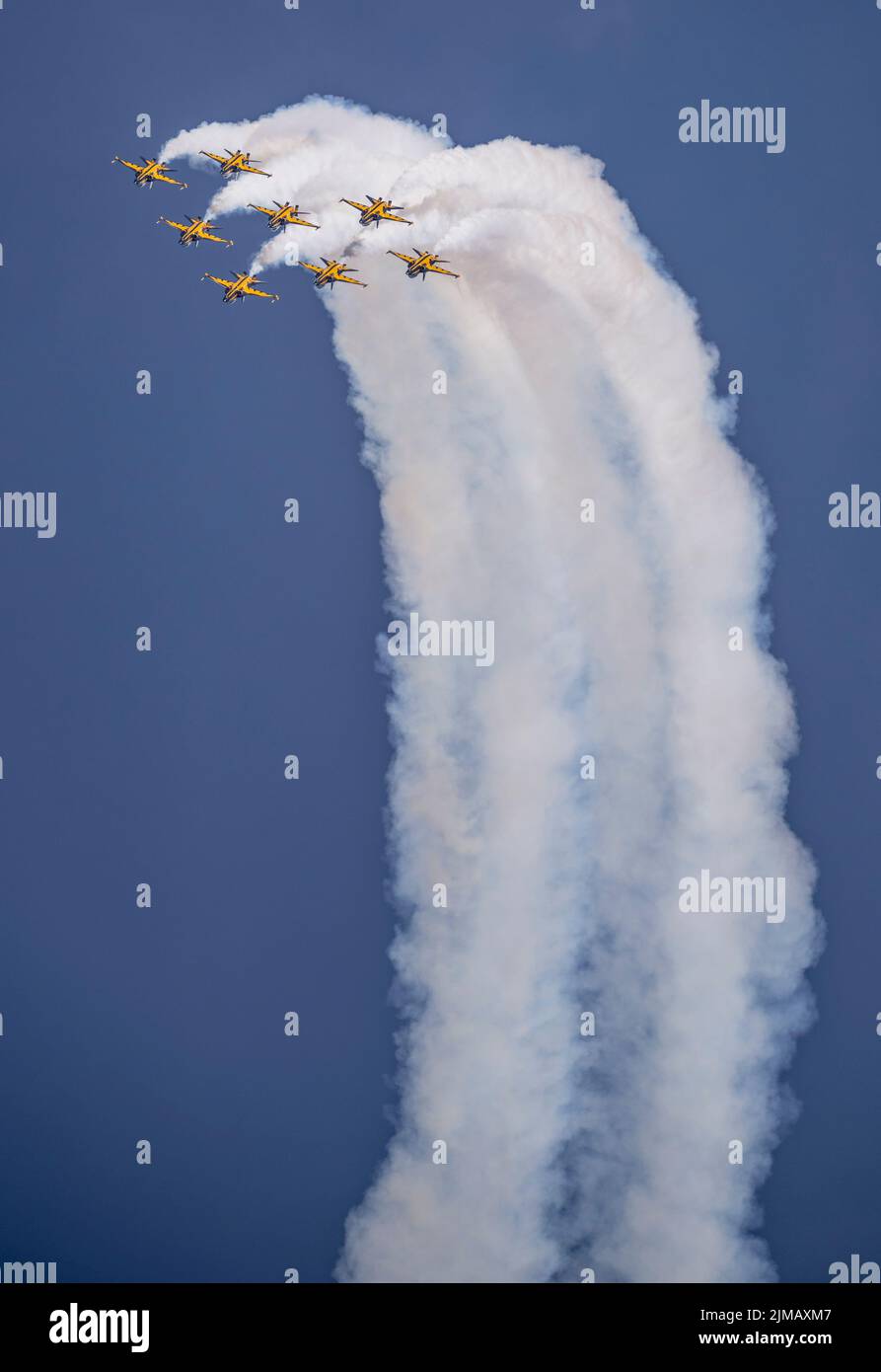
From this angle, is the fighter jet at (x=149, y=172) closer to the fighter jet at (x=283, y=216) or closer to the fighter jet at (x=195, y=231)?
the fighter jet at (x=195, y=231)

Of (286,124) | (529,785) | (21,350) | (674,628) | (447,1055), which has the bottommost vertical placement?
(447,1055)

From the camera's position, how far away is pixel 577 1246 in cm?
1166

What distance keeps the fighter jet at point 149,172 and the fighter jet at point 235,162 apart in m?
0.31

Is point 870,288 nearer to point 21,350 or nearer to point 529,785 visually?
point 529,785

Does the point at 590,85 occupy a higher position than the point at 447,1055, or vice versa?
the point at 590,85

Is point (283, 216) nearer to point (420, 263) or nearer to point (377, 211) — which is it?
point (377, 211)

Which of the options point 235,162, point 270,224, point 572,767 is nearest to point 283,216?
point 270,224

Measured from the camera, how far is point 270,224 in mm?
11414

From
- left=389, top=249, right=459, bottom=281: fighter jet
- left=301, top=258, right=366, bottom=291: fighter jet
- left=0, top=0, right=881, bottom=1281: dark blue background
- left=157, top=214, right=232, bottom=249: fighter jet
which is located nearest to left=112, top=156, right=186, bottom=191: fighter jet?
left=0, top=0, right=881, bottom=1281: dark blue background

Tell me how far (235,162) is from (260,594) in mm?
2920
